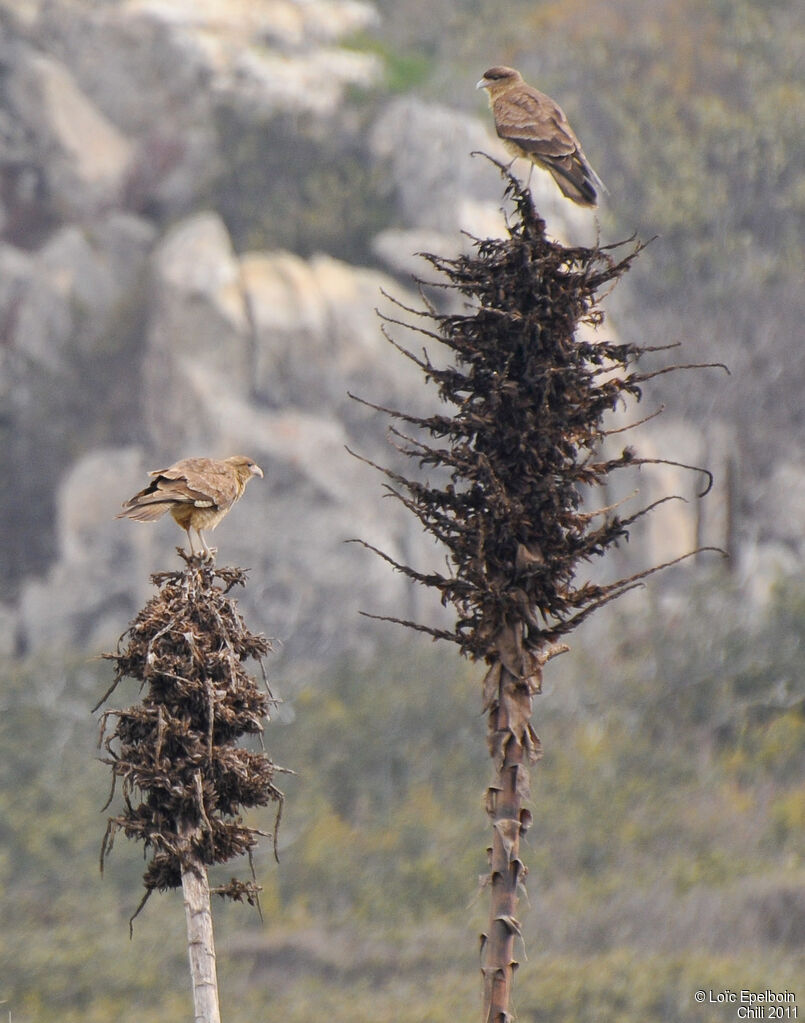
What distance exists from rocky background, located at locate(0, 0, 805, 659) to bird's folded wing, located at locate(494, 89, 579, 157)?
2256cm

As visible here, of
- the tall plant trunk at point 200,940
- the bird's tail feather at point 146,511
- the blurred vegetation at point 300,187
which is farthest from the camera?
the blurred vegetation at point 300,187

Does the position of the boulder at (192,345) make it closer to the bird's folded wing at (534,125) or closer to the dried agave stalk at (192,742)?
the bird's folded wing at (534,125)

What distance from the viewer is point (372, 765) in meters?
34.9

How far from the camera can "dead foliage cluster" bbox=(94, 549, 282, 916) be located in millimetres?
8859

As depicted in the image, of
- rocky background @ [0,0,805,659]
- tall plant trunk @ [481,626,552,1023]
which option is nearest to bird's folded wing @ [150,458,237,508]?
tall plant trunk @ [481,626,552,1023]

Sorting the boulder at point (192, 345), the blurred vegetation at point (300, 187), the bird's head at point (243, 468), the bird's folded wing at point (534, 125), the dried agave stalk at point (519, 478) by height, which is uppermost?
the blurred vegetation at point (300, 187)

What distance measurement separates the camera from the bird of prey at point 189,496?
34.8ft

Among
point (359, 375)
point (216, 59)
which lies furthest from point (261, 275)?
point (216, 59)

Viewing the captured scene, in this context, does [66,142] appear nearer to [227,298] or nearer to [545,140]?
[227,298]

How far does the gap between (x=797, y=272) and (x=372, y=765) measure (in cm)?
1791

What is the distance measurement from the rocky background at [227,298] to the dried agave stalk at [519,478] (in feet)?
85.8

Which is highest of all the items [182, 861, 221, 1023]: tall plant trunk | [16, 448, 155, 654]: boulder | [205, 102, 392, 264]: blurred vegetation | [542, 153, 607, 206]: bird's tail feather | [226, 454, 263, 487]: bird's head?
[205, 102, 392, 264]: blurred vegetation

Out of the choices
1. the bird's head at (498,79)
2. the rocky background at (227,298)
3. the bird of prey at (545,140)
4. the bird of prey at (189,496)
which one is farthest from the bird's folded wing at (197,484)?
the rocky background at (227,298)

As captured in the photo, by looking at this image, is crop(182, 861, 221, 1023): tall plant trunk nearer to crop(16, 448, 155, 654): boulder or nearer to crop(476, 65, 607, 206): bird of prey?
crop(476, 65, 607, 206): bird of prey
